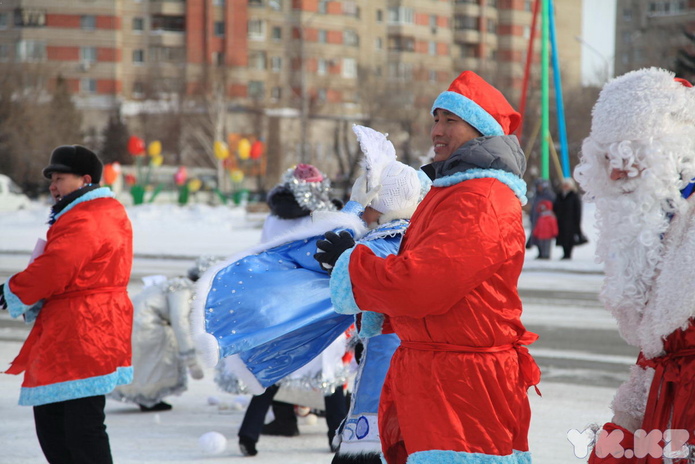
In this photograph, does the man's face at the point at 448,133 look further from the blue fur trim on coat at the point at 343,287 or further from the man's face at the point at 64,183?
the man's face at the point at 64,183

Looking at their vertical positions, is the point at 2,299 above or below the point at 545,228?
above

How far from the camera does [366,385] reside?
12.1 ft

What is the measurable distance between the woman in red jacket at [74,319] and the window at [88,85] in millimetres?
64436

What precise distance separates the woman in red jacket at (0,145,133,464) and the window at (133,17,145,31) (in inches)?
2587

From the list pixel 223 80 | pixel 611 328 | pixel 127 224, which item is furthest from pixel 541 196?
pixel 223 80

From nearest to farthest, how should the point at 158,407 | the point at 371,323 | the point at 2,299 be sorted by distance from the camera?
the point at 371,323
the point at 2,299
the point at 158,407

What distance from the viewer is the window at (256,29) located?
220ft

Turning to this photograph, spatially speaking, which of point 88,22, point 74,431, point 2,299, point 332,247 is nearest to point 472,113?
point 332,247

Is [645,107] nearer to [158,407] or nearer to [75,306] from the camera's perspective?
[75,306]

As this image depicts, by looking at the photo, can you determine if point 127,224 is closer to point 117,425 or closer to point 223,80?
point 117,425

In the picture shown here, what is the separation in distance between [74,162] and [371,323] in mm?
2036

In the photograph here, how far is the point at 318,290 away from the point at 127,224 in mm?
1437

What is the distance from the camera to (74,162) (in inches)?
179

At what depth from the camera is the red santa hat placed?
2984 mm
